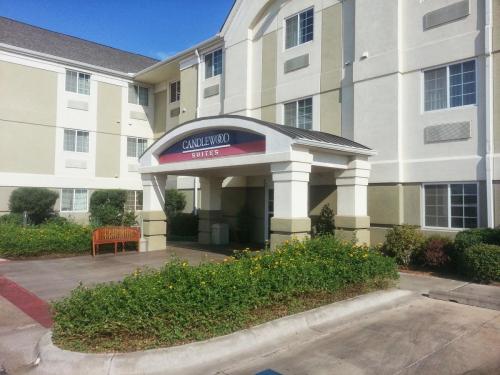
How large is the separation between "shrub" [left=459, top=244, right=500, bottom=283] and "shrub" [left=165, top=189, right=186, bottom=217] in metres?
14.5

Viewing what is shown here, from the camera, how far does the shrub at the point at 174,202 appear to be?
71.8ft

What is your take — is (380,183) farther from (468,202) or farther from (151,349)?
(151,349)

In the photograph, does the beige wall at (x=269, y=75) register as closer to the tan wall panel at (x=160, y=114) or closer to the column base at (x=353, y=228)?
the column base at (x=353, y=228)

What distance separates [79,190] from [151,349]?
2073 centimetres

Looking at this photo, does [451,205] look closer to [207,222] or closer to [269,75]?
[269,75]

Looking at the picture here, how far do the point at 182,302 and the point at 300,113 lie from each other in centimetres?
1180

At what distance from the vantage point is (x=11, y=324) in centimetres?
723

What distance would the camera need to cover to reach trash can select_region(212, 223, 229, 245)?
59.5 ft

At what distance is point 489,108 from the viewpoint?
11414 millimetres

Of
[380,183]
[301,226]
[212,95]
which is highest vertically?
[212,95]

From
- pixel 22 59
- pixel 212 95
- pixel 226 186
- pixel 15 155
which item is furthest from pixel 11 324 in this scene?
pixel 22 59

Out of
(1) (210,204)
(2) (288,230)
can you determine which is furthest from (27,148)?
(2) (288,230)

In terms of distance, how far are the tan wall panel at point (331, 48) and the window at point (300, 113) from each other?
3.17 feet

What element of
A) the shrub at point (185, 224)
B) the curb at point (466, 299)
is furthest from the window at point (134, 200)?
the curb at point (466, 299)
